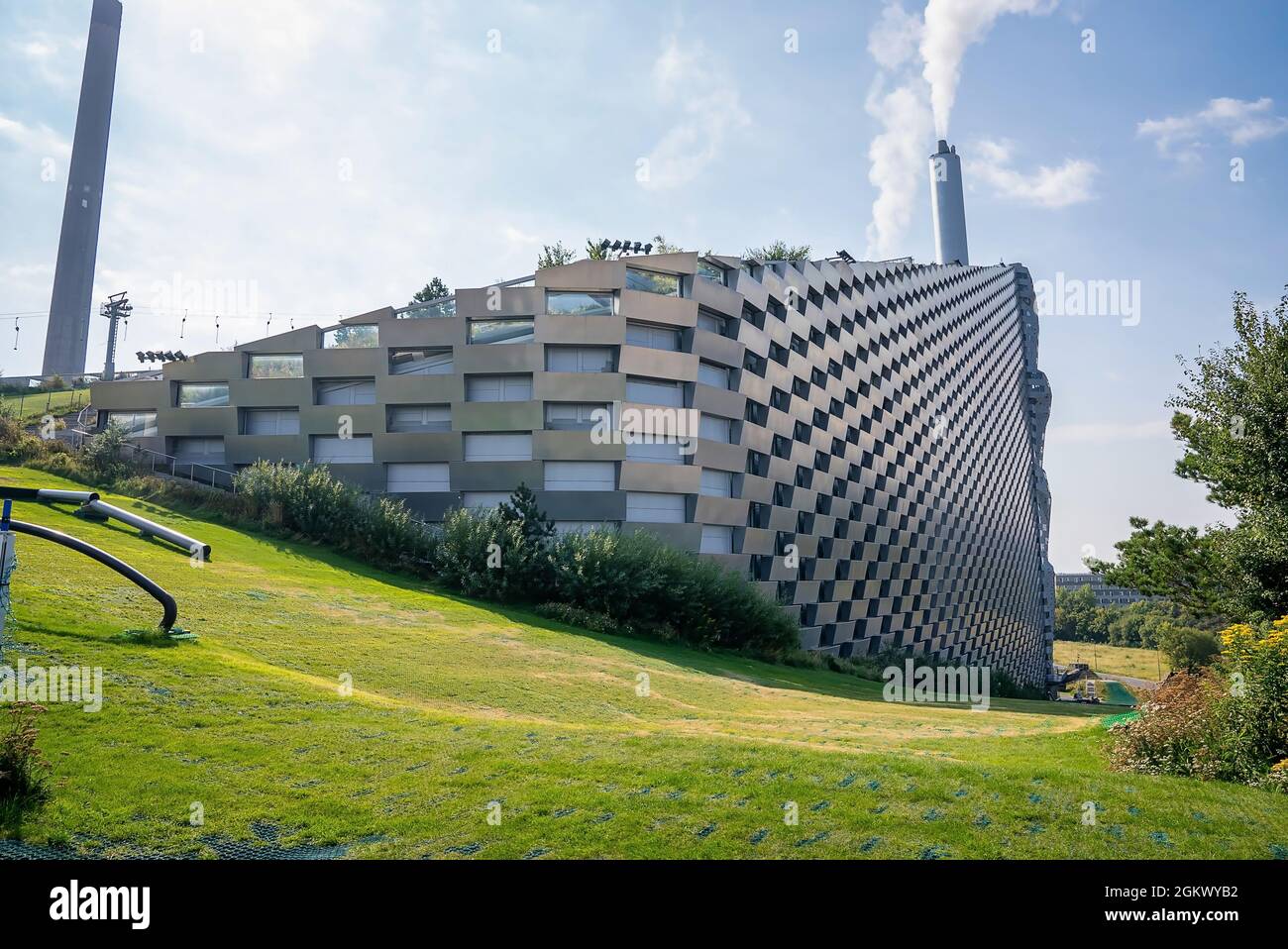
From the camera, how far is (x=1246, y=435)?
23.3 m

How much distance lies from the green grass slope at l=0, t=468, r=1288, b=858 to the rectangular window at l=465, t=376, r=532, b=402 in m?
20.0

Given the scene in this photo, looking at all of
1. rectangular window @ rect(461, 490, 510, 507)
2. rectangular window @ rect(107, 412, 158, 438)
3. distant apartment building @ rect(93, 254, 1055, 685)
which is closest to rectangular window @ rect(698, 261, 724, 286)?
distant apartment building @ rect(93, 254, 1055, 685)

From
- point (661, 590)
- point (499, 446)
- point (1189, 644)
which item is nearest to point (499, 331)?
point (499, 446)

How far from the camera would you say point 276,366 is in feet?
126

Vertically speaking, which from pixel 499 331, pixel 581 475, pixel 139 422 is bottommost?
pixel 581 475

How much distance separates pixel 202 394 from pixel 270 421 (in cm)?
363

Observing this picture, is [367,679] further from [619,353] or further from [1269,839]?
[619,353]

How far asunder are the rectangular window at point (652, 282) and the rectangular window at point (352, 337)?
11.5 meters

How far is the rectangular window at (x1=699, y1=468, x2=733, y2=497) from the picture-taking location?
124ft

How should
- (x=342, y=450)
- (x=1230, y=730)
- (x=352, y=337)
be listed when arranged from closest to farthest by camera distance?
(x=1230, y=730) < (x=352, y=337) < (x=342, y=450)

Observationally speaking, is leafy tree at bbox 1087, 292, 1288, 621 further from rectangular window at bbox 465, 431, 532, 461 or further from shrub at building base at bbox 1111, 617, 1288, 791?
rectangular window at bbox 465, 431, 532, 461

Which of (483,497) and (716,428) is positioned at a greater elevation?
(716,428)

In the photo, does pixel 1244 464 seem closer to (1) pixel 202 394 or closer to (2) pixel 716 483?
(2) pixel 716 483

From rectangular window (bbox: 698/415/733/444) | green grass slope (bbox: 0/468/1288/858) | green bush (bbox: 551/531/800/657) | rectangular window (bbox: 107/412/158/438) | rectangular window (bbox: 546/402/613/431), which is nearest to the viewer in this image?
green grass slope (bbox: 0/468/1288/858)
